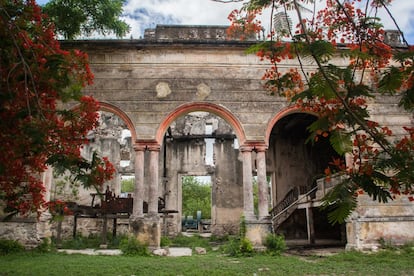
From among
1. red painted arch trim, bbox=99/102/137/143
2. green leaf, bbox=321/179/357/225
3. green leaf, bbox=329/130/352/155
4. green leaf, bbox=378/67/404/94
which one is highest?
red painted arch trim, bbox=99/102/137/143

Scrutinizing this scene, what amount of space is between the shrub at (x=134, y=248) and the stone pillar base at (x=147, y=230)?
0.21 meters

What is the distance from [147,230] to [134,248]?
63 centimetres

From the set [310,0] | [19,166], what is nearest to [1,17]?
[19,166]

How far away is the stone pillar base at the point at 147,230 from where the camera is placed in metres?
10.1

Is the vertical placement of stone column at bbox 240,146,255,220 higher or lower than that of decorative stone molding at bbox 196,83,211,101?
lower

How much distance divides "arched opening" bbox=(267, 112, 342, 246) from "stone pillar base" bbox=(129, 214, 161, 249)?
7.03 metres

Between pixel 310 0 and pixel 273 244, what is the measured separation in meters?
7.79

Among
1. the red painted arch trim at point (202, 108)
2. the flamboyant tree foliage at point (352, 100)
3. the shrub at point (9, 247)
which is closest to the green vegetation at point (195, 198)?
the red painted arch trim at point (202, 108)

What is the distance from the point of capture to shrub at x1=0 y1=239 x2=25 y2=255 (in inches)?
379

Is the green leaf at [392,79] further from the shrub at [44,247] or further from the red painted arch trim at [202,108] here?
the shrub at [44,247]

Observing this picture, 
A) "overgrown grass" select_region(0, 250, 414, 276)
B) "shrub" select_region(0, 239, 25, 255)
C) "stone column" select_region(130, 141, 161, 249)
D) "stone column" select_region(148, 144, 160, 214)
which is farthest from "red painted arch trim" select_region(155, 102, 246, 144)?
"shrub" select_region(0, 239, 25, 255)

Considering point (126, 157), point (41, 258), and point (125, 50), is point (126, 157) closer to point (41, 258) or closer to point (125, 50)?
point (125, 50)

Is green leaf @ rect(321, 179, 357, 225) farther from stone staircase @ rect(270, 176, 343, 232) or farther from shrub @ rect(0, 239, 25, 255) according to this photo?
→ stone staircase @ rect(270, 176, 343, 232)

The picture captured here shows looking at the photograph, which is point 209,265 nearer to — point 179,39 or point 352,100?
point 352,100
